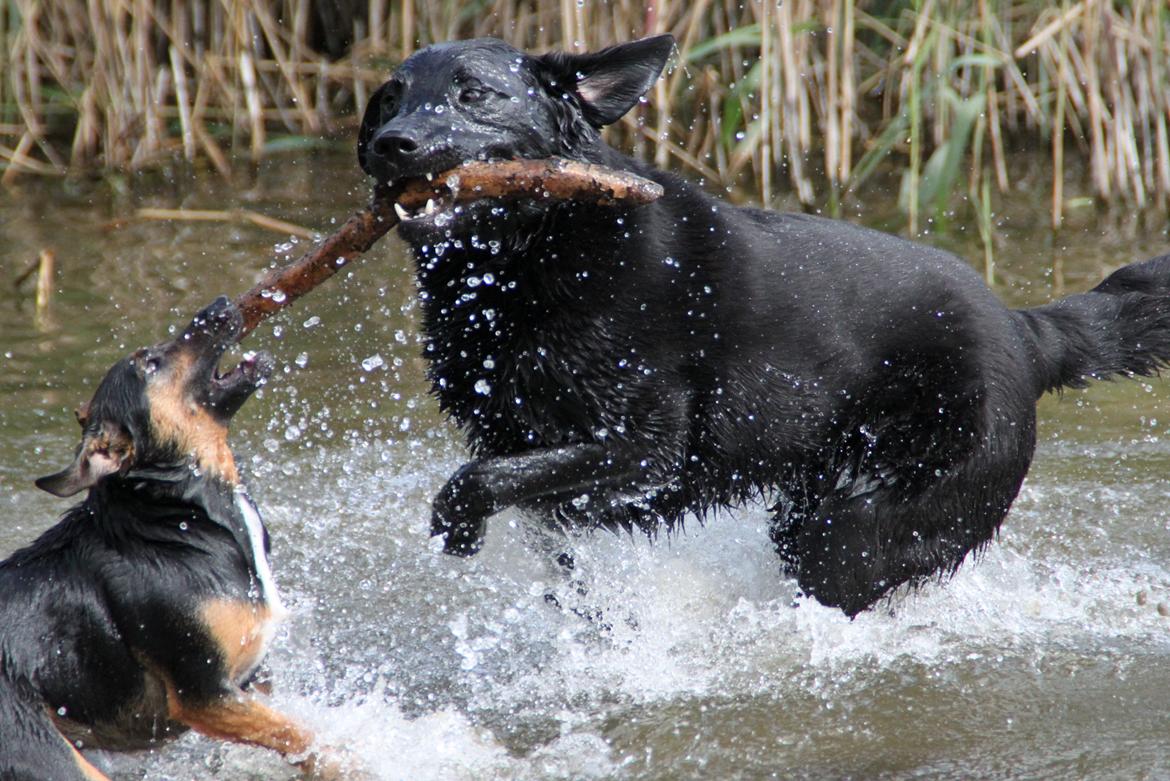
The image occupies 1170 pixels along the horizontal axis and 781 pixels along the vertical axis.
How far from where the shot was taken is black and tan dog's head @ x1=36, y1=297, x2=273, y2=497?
3467mm

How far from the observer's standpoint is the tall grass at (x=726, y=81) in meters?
7.19

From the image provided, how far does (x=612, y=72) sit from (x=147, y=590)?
1.89 metres

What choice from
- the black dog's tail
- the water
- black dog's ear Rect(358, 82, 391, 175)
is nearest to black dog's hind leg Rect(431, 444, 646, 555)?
the water

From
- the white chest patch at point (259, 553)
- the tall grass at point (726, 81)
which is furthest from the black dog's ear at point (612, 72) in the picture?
the tall grass at point (726, 81)

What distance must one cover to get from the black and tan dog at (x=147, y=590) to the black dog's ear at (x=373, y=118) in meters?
0.75

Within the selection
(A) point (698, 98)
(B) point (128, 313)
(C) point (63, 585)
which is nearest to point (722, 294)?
(C) point (63, 585)

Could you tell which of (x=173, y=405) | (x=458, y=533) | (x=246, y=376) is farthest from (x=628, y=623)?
(x=173, y=405)

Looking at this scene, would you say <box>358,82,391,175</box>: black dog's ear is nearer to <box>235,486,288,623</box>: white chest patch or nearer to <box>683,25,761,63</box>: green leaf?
<box>235,486,288,623</box>: white chest patch

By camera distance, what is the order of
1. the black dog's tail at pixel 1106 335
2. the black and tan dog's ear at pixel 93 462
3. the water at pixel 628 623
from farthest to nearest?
the black dog's tail at pixel 1106 335, the water at pixel 628 623, the black and tan dog's ear at pixel 93 462

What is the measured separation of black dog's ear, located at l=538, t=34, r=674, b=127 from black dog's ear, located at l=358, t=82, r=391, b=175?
0.46 m

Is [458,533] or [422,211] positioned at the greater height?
[422,211]

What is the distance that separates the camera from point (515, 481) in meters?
3.90

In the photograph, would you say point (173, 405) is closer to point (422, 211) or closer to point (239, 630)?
point (239, 630)

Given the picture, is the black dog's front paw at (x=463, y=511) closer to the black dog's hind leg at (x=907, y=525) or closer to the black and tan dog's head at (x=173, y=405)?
the black and tan dog's head at (x=173, y=405)
